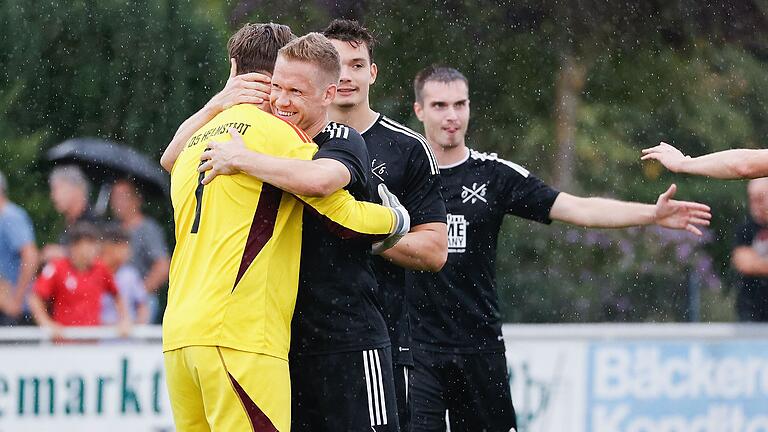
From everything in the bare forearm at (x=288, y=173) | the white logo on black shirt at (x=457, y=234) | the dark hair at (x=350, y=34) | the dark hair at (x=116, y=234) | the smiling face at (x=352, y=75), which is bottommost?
the bare forearm at (x=288, y=173)

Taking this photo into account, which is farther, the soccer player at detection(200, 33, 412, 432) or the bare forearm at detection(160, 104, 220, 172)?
the bare forearm at detection(160, 104, 220, 172)

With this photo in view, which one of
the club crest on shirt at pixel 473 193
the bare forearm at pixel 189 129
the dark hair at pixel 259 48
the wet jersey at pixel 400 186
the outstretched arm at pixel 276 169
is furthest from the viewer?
the club crest on shirt at pixel 473 193

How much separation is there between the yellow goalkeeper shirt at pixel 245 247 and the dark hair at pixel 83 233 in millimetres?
4815

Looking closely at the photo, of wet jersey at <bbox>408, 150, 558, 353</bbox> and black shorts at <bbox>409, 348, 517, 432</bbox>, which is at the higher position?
wet jersey at <bbox>408, 150, 558, 353</bbox>

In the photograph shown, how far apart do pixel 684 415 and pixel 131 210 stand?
12.7ft

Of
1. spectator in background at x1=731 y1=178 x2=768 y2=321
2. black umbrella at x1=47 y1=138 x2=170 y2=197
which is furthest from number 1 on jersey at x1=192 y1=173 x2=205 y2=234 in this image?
spectator in background at x1=731 y1=178 x2=768 y2=321

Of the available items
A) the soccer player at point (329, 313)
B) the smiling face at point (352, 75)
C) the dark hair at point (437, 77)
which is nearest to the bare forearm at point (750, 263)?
the dark hair at point (437, 77)

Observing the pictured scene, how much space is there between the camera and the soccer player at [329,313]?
4.06 m

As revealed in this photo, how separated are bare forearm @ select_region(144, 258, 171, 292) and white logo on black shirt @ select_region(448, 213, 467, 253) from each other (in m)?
3.14

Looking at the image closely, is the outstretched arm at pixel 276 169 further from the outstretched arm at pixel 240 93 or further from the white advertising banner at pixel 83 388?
the white advertising banner at pixel 83 388

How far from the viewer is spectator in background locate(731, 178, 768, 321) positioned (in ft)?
29.7

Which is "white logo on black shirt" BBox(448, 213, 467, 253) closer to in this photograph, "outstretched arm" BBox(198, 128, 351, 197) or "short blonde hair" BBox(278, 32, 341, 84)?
"short blonde hair" BBox(278, 32, 341, 84)

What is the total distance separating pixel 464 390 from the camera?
5.99 metres

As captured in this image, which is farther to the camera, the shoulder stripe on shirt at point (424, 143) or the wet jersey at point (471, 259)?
the wet jersey at point (471, 259)
